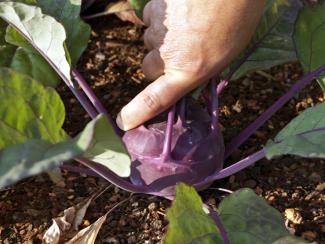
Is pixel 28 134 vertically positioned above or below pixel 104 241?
above

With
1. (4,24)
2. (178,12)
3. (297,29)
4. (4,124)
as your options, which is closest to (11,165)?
(4,124)

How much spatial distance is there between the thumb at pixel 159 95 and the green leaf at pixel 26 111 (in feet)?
0.58

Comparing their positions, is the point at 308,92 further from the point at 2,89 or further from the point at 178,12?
the point at 2,89

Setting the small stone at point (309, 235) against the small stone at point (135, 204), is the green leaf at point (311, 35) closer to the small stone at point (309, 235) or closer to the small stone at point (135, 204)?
the small stone at point (309, 235)

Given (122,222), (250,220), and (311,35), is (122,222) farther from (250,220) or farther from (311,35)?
(311,35)

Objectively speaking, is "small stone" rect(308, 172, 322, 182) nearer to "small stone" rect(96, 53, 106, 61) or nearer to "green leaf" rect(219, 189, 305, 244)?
"green leaf" rect(219, 189, 305, 244)

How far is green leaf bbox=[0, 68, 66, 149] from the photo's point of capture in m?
0.99

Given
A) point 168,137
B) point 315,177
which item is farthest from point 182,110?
point 315,177

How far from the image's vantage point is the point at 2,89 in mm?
986

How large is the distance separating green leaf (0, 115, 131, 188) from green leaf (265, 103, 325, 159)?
25cm

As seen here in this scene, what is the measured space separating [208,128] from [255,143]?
0.25m

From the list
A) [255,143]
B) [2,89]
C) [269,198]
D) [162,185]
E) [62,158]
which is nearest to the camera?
[62,158]

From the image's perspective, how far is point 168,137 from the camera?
117 cm

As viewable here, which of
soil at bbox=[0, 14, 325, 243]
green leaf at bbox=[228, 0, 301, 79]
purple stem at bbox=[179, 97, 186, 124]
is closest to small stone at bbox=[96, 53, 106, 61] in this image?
soil at bbox=[0, 14, 325, 243]
